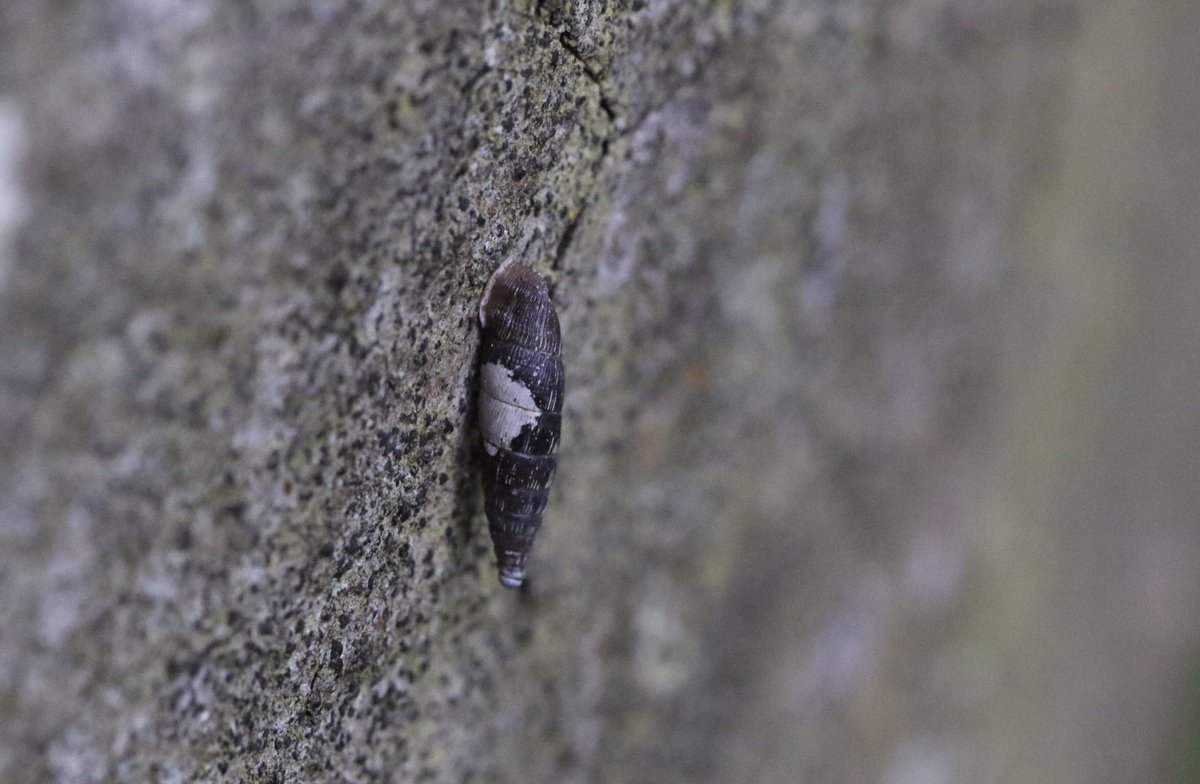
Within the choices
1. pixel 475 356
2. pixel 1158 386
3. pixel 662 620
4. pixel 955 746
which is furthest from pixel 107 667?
pixel 1158 386

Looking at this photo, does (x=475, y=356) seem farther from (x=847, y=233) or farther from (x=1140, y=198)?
(x=1140, y=198)

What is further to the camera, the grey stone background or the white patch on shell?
the white patch on shell

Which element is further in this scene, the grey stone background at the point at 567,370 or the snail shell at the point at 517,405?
the snail shell at the point at 517,405

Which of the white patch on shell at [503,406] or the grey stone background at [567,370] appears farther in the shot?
the white patch on shell at [503,406]
